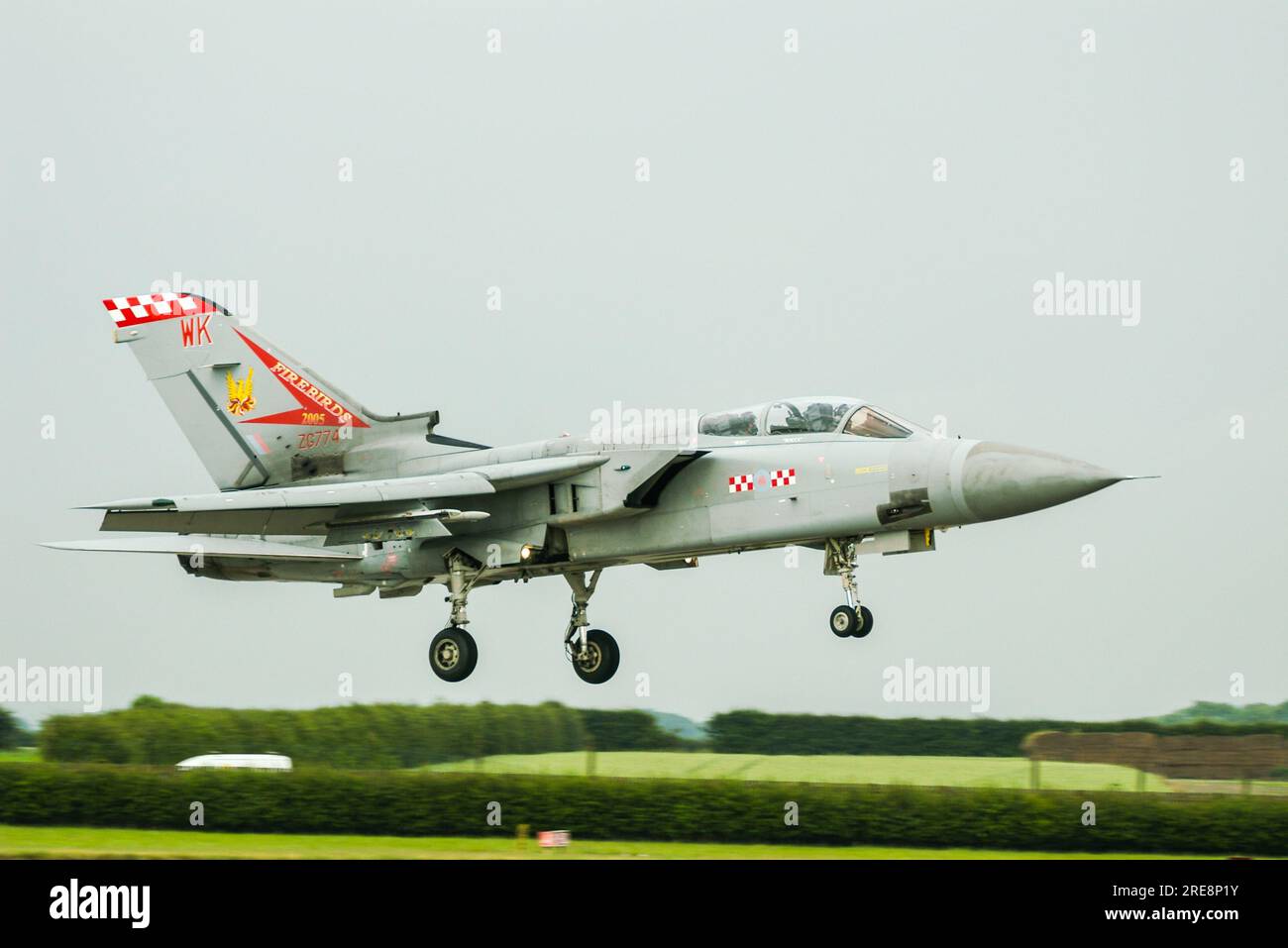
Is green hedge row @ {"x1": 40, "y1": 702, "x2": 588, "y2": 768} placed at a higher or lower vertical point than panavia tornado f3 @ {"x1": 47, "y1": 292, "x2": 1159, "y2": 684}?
lower

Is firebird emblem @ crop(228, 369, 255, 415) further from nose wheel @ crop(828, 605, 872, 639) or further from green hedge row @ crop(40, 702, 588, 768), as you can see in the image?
nose wheel @ crop(828, 605, 872, 639)

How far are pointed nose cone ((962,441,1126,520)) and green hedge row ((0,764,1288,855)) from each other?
3.16 m

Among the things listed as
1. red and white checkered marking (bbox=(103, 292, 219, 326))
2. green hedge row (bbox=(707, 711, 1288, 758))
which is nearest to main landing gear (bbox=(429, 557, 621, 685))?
green hedge row (bbox=(707, 711, 1288, 758))

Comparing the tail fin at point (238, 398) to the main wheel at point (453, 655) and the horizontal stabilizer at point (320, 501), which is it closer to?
the horizontal stabilizer at point (320, 501)

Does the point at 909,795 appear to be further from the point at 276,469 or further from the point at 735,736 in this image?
the point at 276,469

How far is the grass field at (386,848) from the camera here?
16656mm

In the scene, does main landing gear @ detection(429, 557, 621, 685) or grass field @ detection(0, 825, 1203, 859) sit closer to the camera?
grass field @ detection(0, 825, 1203, 859)

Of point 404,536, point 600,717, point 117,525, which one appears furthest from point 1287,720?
point 117,525

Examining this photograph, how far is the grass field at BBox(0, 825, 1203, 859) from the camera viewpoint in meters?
16.7

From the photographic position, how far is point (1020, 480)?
58.3 ft

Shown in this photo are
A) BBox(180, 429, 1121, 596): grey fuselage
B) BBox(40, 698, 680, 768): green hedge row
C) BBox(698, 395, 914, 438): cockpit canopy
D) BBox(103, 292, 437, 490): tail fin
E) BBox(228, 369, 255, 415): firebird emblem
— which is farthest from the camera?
BBox(228, 369, 255, 415): firebird emblem

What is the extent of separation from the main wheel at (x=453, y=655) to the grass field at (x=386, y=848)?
294cm

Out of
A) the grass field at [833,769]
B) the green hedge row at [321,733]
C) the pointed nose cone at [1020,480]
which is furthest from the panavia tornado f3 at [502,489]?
the grass field at [833,769]
